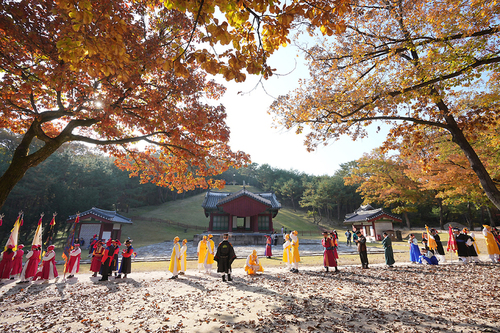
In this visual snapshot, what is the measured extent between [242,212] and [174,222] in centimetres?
1774

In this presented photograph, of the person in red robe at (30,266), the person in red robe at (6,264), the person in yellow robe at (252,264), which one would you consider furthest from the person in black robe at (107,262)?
the person in yellow robe at (252,264)

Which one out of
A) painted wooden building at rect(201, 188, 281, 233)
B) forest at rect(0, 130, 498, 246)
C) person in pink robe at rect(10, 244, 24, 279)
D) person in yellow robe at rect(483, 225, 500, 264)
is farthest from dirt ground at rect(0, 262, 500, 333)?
painted wooden building at rect(201, 188, 281, 233)

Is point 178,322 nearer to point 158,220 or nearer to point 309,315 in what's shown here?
point 309,315

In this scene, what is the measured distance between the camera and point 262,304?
5.50 m

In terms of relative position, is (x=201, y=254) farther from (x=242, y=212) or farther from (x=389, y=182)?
(x=389, y=182)

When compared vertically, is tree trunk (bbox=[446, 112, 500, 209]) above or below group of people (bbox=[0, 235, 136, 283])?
above

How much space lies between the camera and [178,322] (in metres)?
4.52

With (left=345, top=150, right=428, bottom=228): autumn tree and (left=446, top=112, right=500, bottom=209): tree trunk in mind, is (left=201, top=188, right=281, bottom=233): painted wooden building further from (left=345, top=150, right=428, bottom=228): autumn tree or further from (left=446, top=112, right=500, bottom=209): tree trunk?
(left=446, top=112, right=500, bottom=209): tree trunk

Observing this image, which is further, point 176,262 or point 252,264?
point 252,264

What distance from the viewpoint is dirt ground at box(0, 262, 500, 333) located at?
→ 14.3ft

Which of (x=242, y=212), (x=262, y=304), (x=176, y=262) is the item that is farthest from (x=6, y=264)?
(x=242, y=212)

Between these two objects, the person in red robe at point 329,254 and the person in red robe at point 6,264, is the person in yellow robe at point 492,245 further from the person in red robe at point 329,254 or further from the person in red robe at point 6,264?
the person in red robe at point 6,264

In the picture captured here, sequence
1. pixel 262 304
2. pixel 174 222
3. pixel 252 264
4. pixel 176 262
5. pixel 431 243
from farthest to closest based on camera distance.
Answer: pixel 174 222 < pixel 431 243 < pixel 252 264 < pixel 176 262 < pixel 262 304

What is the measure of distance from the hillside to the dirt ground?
2200cm
